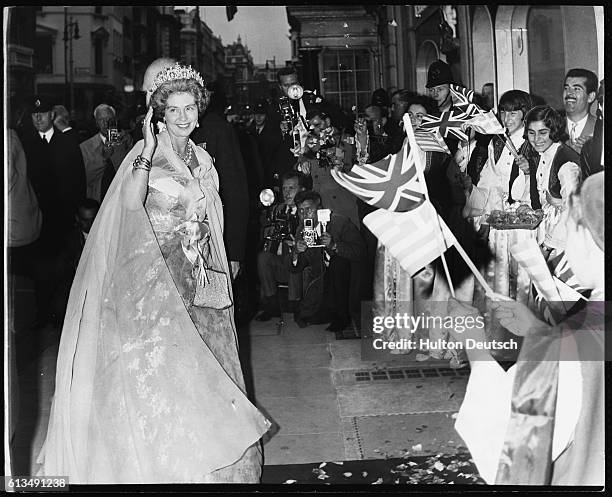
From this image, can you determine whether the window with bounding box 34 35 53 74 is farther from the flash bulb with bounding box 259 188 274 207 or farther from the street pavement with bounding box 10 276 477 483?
the flash bulb with bounding box 259 188 274 207

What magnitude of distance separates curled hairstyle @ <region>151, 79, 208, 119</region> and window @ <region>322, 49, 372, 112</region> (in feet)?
2.23

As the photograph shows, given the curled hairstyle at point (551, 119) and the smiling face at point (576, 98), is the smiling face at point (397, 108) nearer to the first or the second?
the curled hairstyle at point (551, 119)

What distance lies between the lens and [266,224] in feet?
16.1

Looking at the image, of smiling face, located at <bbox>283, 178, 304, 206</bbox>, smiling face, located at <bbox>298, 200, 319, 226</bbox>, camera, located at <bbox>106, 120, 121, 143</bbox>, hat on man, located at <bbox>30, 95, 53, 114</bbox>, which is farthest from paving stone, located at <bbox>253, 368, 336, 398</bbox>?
hat on man, located at <bbox>30, 95, 53, 114</bbox>

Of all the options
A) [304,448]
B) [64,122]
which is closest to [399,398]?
[304,448]

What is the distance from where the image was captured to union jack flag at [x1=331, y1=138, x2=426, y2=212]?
359 centimetres

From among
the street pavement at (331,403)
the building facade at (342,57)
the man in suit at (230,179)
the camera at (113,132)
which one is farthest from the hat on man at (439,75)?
the camera at (113,132)

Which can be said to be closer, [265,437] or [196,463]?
[196,463]

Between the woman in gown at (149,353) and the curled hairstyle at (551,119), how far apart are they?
149 centimetres

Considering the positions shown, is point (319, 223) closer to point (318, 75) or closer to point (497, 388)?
point (318, 75)

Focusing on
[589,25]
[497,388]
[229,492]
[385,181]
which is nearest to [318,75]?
[385,181]

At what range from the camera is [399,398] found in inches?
172

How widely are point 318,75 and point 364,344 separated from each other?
4.07 feet

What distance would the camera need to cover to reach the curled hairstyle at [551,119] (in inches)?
149
